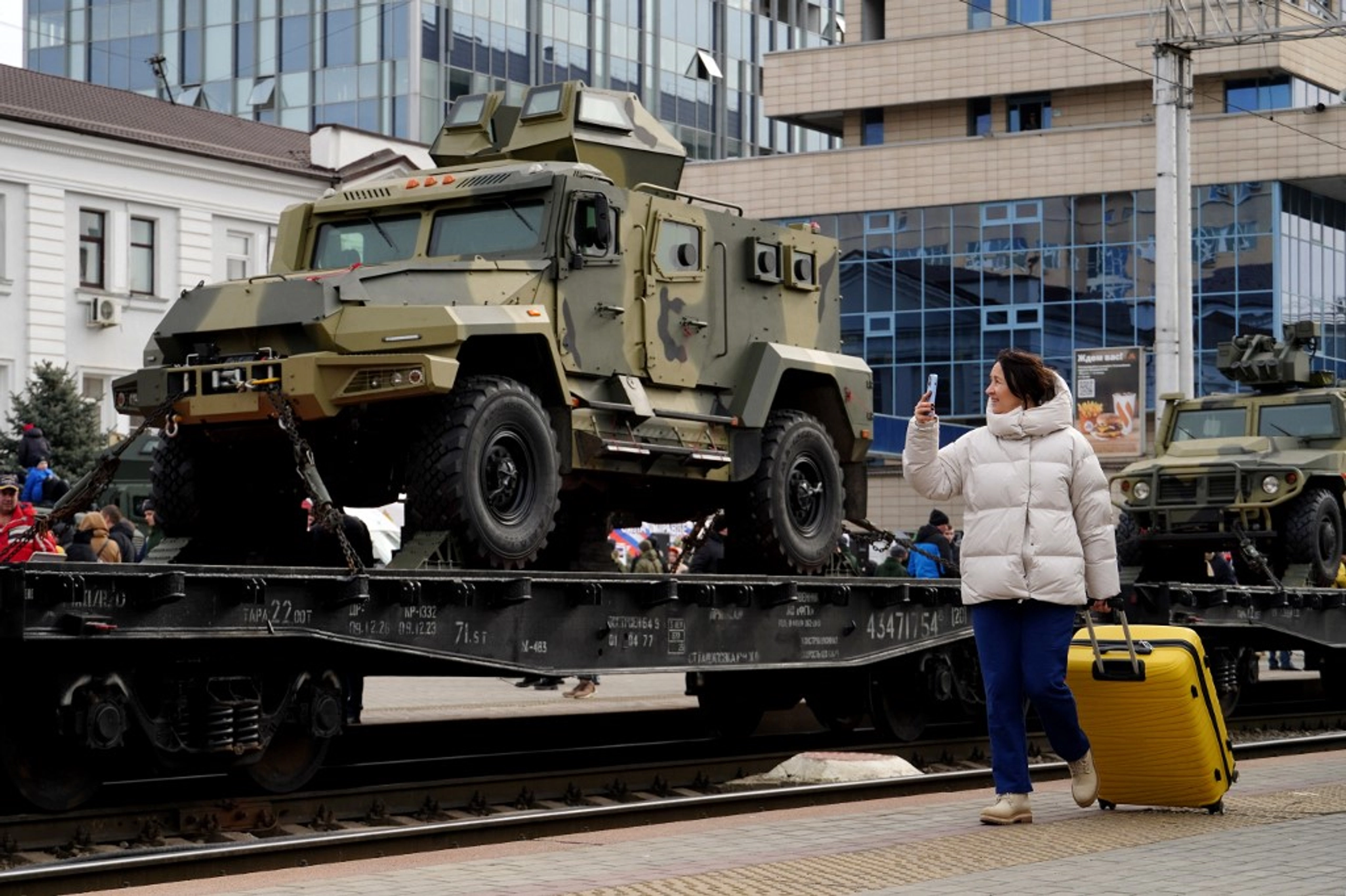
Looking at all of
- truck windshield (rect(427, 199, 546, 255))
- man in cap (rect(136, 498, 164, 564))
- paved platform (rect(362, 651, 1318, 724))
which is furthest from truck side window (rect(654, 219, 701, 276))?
paved platform (rect(362, 651, 1318, 724))

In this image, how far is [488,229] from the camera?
44.0 feet

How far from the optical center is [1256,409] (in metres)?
21.4

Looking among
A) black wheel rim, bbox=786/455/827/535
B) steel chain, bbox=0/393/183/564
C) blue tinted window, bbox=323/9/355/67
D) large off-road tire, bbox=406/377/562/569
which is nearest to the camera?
steel chain, bbox=0/393/183/564

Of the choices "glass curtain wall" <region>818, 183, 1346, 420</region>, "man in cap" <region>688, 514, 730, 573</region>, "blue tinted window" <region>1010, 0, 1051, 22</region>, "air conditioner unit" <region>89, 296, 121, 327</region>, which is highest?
"blue tinted window" <region>1010, 0, 1051, 22</region>

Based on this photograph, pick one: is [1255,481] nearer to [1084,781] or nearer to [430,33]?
[1084,781]

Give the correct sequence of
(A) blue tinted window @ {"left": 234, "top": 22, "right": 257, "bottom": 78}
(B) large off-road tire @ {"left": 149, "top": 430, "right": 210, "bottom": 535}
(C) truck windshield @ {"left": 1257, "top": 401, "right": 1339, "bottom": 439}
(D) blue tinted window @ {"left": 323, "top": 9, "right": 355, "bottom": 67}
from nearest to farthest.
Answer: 1. (B) large off-road tire @ {"left": 149, "top": 430, "right": 210, "bottom": 535}
2. (C) truck windshield @ {"left": 1257, "top": 401, "right": 1339, "bottom": 439}
3. (D) blue tinted window @ {"left": 323, "top": 9, "right": 355, "bottom": 67}
4. (A) blue tinted window @ {"left": 234, "top": 22, "right": 257, "bottom": 78}

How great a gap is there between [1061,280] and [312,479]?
43.3 m

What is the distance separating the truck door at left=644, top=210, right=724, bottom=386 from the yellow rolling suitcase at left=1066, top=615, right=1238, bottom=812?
447 centimetres

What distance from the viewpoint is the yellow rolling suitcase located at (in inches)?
385

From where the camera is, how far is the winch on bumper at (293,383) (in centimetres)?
1170

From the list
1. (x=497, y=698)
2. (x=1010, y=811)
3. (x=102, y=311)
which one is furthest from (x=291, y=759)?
(x=102, y=311)

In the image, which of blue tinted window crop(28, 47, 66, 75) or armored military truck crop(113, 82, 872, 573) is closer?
armored military truck crop(113, 82, 872, 573)

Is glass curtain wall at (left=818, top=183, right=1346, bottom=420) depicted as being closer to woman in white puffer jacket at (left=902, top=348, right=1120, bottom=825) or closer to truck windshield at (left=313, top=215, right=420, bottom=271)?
truck windshield at (left=313, top=215, right=420, bottom=271)

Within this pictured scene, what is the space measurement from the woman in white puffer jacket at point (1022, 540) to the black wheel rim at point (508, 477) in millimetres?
3160
